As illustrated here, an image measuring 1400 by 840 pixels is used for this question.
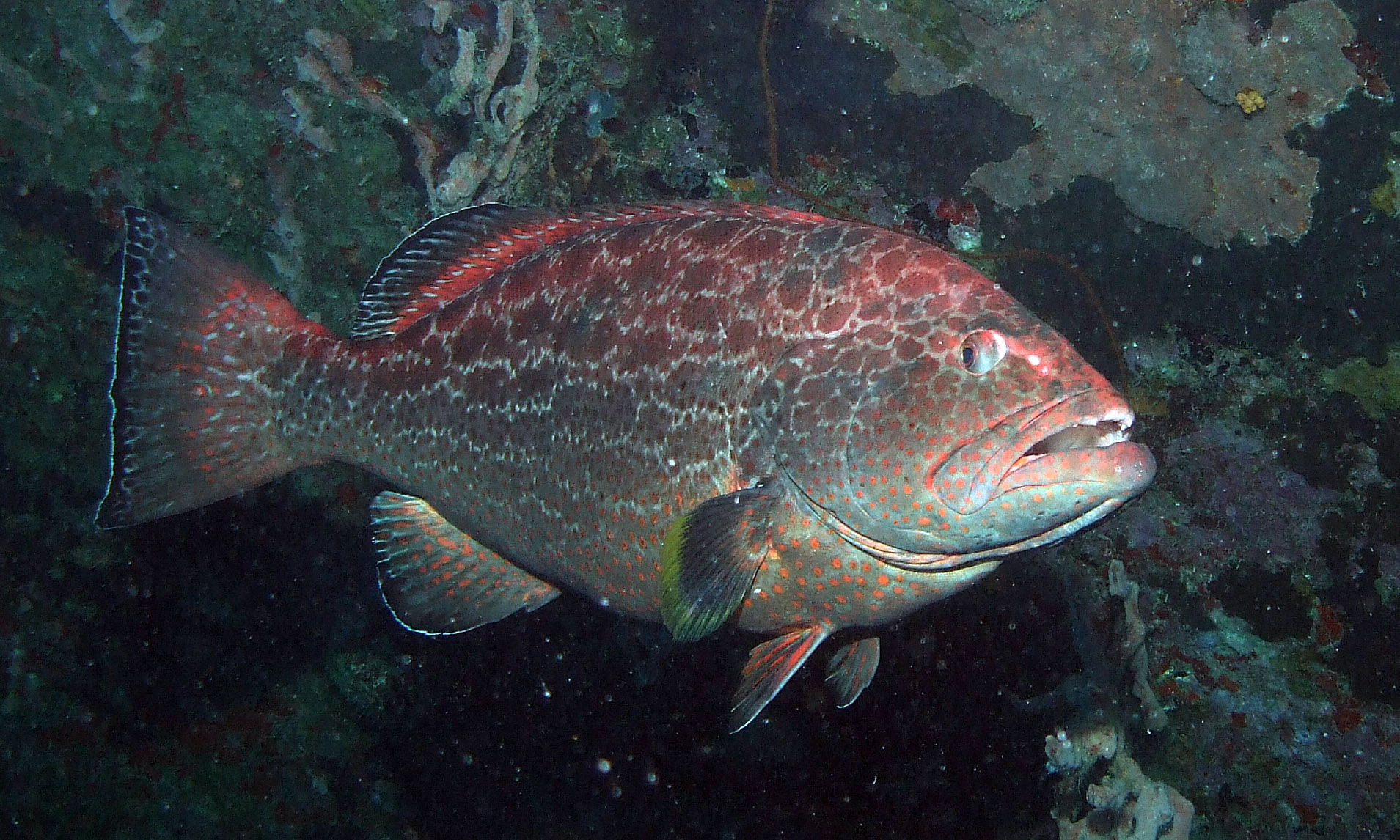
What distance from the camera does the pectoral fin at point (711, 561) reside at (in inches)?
90.7

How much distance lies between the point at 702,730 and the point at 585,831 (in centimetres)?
140

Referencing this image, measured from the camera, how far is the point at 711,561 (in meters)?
2.29

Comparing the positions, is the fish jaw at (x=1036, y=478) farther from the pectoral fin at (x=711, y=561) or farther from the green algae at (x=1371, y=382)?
the green algae at (x=1371, y=382)

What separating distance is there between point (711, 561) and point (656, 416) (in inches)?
24.0

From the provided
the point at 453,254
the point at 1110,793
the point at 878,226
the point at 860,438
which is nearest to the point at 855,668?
the point at 860,438

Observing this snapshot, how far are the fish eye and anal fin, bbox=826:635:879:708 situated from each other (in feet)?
4.58

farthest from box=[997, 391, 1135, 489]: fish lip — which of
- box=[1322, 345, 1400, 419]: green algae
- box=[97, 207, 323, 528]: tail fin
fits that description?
box=[1322, 345, 1400, 419]: green algae

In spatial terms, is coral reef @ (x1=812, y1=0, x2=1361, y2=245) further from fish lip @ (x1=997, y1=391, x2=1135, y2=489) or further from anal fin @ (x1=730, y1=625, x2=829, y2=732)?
anal fin @ (x1=730, y1=625, x2=829, y2=732)

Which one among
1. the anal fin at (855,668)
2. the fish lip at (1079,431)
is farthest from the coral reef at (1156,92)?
the anal fin at (855,668)

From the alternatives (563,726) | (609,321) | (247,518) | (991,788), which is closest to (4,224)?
(247,518)

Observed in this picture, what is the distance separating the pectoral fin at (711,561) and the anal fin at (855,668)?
2.99 feet

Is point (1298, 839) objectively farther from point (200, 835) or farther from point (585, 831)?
point (200, 835)

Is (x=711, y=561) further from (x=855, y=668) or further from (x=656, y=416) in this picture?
(x=855, y=668)

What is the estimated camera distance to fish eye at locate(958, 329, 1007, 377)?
6.79 feet
